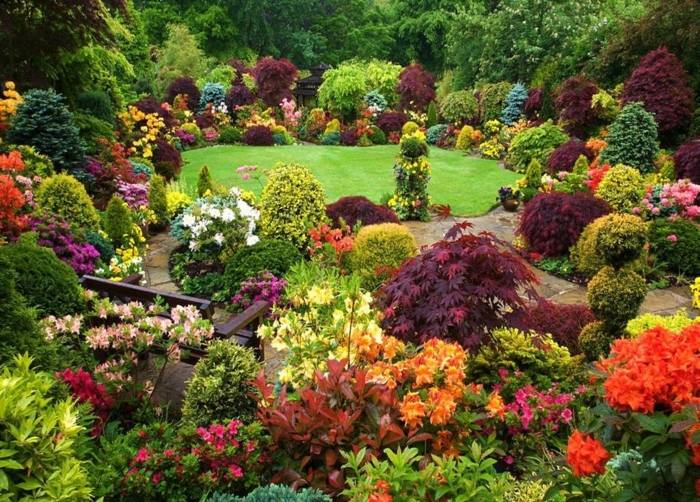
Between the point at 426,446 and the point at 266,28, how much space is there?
3716 cm

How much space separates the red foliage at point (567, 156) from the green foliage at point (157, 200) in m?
8.08

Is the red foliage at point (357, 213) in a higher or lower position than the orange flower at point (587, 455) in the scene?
lower

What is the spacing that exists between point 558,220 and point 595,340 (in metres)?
3.37

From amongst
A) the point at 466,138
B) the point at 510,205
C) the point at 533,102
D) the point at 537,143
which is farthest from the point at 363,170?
the point at 533,102

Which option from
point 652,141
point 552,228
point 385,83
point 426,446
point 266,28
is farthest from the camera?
point 266,28

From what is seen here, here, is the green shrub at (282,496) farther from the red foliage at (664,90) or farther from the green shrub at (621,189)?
the red foliage at (664,90)

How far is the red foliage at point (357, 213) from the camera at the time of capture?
8.34 m

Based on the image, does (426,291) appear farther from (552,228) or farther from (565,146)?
(565,146)

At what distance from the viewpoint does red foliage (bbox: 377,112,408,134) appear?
21125 mm

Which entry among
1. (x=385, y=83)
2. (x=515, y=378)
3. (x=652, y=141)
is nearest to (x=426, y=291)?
(x=515, y=378)

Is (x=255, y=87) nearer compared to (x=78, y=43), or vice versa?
(x=78, y=43)

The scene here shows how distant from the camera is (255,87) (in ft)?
80.3

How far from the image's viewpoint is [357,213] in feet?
27.6

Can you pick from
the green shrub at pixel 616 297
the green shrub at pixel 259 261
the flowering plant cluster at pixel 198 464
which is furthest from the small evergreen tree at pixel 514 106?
the flowering plant cluster at pixel 198 464
